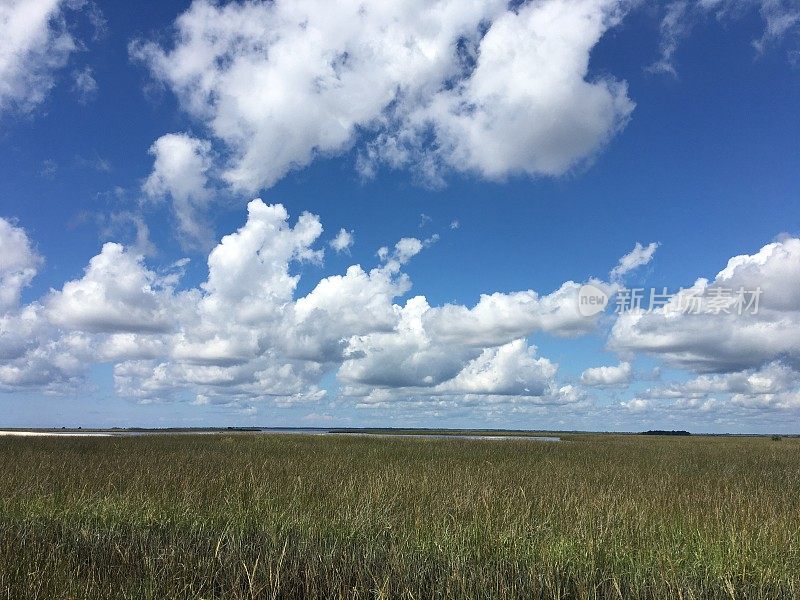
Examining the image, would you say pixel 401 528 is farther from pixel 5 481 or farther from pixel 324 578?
pixel 5 481

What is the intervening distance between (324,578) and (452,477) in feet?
34.1

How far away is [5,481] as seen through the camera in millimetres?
14844

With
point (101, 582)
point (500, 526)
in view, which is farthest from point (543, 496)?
point (101, 582)

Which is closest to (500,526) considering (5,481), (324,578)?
(324,578)

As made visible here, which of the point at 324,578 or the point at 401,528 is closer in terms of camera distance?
the point at 324,578

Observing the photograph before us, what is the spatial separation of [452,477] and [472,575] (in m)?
10.6

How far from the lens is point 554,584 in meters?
7.41

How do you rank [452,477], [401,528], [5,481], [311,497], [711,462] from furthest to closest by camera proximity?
[711,462]
[452,477]
[5,481]
[311,497]
[401,528]

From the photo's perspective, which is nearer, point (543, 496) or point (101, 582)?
point (101, 582)

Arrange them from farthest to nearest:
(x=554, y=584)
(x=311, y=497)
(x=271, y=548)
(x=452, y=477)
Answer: (x=452, y=477) → (x=311, y=497) → (x=271, y=548) → (x=554, y=584)

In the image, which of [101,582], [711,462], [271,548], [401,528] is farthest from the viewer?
[711,462]

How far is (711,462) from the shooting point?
91.1 feet

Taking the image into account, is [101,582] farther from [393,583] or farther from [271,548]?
[393,583]

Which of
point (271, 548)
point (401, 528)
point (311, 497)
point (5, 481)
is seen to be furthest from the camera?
point (5, 481)
